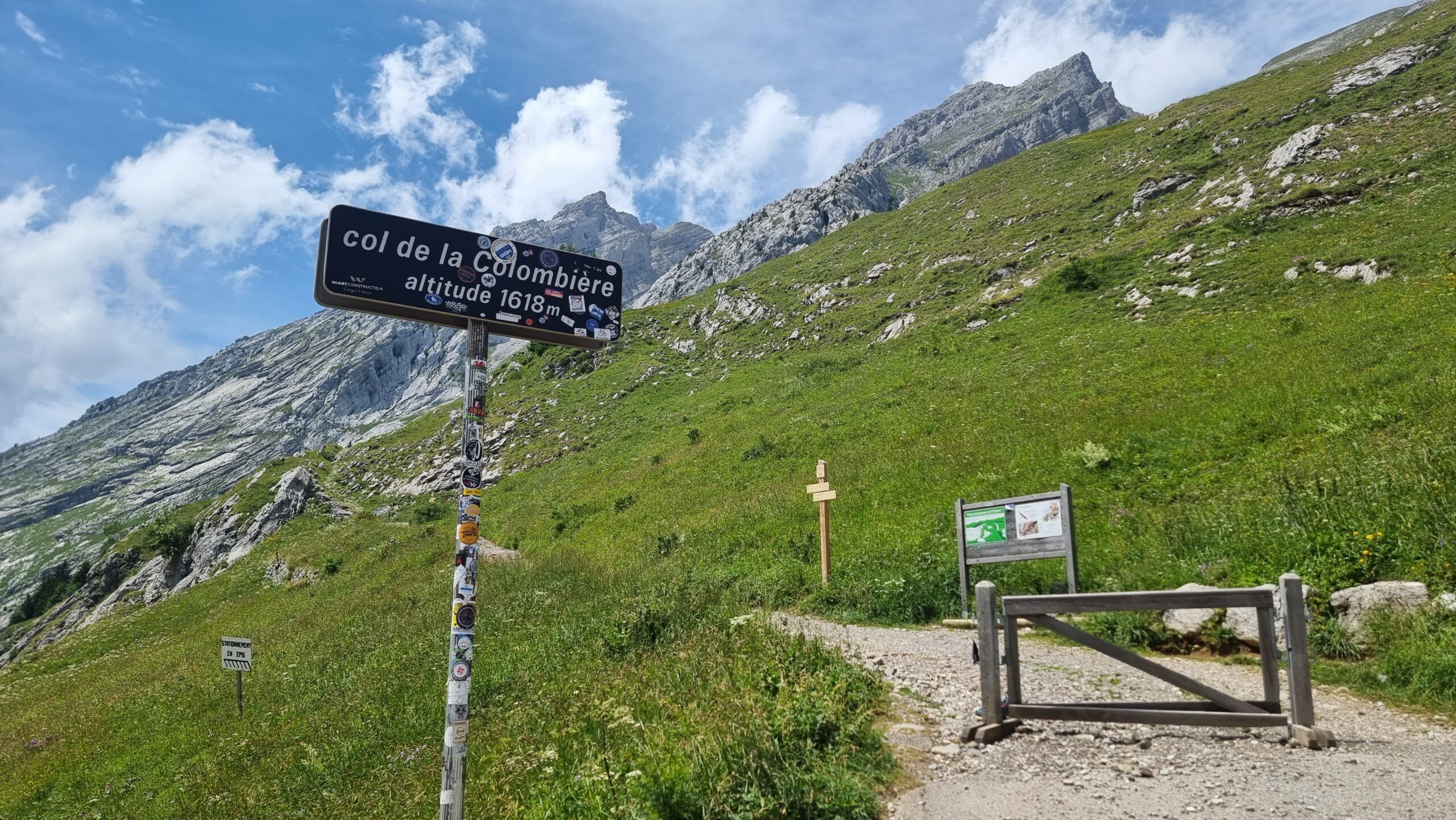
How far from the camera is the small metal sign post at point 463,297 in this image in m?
6.13

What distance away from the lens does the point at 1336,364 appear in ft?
56.9

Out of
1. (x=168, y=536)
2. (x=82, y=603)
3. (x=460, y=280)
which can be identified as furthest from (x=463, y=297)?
(x=82, y=603)

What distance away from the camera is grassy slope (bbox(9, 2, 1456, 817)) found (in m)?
8.16

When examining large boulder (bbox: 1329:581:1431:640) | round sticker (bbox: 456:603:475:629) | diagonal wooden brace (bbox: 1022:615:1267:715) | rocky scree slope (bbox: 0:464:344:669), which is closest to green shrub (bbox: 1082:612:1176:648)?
large boulder (bbox: 1329:581:1431:640)

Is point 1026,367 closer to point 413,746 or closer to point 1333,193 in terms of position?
point 1333,193

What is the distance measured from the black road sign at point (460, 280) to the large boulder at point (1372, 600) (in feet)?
35.7

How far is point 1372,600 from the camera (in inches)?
366

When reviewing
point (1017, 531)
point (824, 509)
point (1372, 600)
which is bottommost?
point (1372, 600)

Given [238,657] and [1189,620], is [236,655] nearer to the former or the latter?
[238,657]

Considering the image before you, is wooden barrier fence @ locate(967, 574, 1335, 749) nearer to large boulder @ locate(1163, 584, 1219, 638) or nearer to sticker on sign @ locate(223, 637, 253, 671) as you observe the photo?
large boulder @ locate(1163, 584, 1219, 638)

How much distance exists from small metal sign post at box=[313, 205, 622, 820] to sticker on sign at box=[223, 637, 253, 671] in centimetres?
1322

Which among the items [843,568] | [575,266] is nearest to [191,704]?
[843,568]

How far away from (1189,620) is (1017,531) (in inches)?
117

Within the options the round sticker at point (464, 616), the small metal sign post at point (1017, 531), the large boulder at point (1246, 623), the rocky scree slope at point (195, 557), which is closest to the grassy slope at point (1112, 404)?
the large boulder at point (1246, 623)
